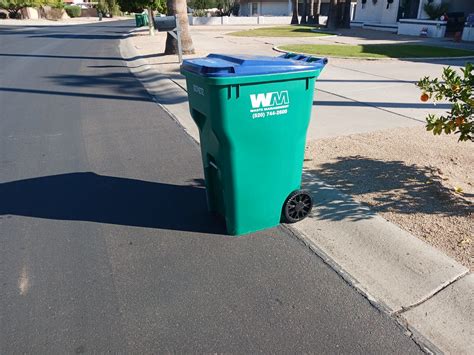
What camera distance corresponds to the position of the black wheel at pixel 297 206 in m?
3.56

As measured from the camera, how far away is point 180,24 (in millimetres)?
15016

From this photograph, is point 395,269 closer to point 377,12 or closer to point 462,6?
point 462,6

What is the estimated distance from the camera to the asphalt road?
2.44 metres

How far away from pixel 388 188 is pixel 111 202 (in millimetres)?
3011

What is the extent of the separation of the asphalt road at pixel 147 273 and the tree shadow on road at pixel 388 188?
1.07 meters

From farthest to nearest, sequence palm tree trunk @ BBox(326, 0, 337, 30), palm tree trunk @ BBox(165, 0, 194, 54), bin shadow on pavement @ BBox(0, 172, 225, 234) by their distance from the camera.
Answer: palm tree trunk @ BBox(326, 0, 337, 30) → palm tree trunk @ BBox(165, 0, 194, 54) → bin shadow on pavement @ BBox(0, 172, 225, 234)

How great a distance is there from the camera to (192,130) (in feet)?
21.7

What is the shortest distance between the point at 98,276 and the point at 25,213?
151cm

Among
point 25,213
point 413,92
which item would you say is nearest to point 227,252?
point 25,213

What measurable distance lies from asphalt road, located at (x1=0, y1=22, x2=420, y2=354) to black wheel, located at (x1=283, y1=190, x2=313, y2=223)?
167 mm

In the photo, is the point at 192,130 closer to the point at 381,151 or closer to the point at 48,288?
the point at 381,151

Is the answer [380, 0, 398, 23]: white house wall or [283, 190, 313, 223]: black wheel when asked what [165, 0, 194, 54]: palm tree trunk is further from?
[380, 0, 398, 23]: white house wall

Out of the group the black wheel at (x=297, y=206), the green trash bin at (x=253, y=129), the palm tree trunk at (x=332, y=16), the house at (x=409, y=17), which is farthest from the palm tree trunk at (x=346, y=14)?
the black wheel at (x=297, y=206)

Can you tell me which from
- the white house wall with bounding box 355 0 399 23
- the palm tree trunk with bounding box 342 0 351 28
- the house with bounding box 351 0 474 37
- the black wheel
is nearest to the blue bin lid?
the black wheel
